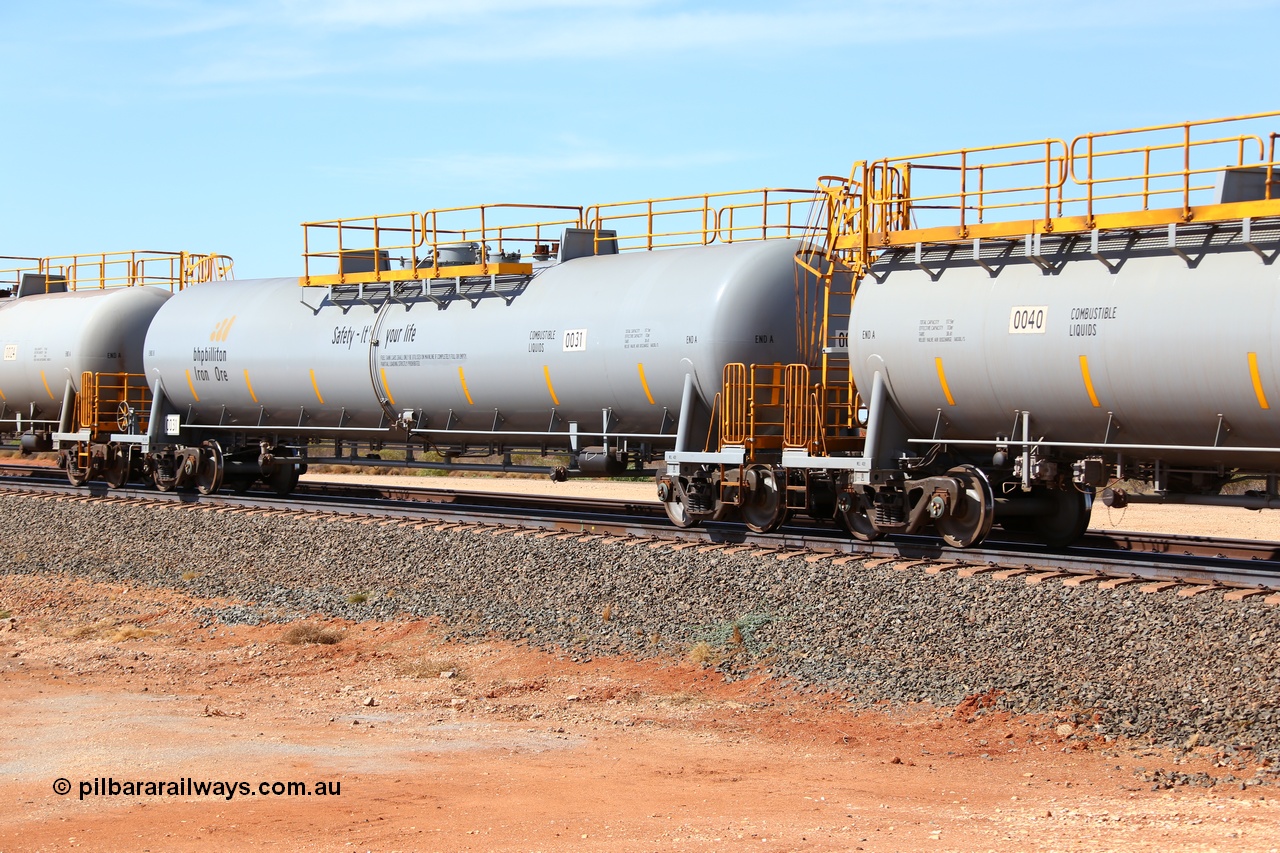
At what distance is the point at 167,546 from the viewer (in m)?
20.4

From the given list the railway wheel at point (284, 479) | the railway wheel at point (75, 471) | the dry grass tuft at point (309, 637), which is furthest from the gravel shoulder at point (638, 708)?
the railway wheel at point (75, 471)

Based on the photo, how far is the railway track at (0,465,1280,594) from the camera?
1284 cm

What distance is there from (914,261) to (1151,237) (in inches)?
107

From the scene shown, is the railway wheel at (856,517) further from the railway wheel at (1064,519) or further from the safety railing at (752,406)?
the railway wheel at (1064,519)

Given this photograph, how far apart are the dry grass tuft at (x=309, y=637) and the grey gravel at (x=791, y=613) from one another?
28.9 inches

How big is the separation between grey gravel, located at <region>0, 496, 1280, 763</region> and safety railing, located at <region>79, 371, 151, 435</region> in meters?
5.25

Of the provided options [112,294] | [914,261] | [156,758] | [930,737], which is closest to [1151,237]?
[914,261]

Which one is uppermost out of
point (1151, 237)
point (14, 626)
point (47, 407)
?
point (1151, 237)

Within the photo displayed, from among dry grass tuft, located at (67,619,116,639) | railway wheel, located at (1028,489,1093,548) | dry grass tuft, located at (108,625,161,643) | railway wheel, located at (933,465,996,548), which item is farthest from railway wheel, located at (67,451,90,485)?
railway wheel, located at (1028,489,1093,548)

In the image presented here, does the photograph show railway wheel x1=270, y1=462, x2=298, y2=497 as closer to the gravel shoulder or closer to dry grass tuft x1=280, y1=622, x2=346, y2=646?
the gravel shoulder

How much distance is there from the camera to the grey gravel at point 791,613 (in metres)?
10.7

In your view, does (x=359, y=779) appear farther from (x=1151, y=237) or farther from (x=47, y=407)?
(x=47, y=407)

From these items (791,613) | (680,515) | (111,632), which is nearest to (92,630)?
(111,632)

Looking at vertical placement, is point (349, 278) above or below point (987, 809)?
above
